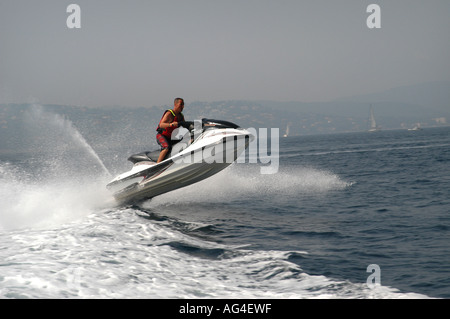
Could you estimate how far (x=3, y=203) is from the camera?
9.75 meters

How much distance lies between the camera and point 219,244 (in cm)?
702

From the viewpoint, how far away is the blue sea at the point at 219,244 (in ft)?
15.3

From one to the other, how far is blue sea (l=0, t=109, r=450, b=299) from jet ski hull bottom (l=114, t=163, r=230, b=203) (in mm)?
335

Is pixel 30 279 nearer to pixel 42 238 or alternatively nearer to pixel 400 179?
pixel 42 238

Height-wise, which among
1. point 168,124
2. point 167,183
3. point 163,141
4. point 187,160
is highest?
point 168,124

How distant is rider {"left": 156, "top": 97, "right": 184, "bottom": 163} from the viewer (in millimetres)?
9453

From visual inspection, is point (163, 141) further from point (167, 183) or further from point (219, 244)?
point (219, 244)

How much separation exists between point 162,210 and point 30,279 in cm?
621

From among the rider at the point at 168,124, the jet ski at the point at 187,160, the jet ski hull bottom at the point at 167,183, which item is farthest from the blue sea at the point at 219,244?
the rider at the point at 168,124

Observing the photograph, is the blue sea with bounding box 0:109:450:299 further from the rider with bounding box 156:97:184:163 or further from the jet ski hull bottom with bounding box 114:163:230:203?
the rider with bounding box 156:97:184:163

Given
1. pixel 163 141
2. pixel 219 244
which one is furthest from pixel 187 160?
pixel 219 244

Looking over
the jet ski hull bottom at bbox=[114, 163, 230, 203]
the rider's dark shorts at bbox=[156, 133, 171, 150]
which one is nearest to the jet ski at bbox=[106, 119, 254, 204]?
the jet ski hull bottom at bbox=[114, 163, 230, 203]

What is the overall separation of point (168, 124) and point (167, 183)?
1.50 m
